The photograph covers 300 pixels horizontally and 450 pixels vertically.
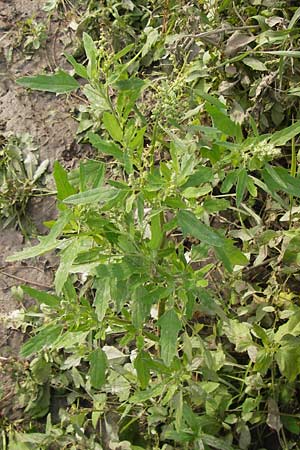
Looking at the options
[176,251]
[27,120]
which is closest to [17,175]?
[27,120]

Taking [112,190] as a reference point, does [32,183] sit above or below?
below

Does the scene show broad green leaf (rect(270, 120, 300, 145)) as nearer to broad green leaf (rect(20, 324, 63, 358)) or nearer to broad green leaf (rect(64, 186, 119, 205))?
broad green leaf (rect(64, 186, 119, 205))

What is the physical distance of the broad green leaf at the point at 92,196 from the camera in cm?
146

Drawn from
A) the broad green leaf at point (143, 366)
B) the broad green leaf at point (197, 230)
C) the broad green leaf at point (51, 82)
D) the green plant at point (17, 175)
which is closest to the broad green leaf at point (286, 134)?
the broad green leaf at point (197, 230)

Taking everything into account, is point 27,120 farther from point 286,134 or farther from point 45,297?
point 286,134

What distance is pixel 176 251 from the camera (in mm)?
2381

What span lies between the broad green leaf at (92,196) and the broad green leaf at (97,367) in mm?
552

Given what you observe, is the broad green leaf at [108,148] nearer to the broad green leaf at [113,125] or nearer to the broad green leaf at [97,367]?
the broad green leaf at [113,125]

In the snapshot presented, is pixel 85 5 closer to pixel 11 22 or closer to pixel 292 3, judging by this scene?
pixel 11 22

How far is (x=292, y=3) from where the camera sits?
8.35ft

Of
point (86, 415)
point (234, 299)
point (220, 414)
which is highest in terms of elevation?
point (234, 299)

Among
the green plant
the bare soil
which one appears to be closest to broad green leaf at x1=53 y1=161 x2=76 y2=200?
the bare soil

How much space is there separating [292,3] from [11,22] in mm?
1500

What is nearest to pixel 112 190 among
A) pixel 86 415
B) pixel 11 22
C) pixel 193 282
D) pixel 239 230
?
pixel 193 282
